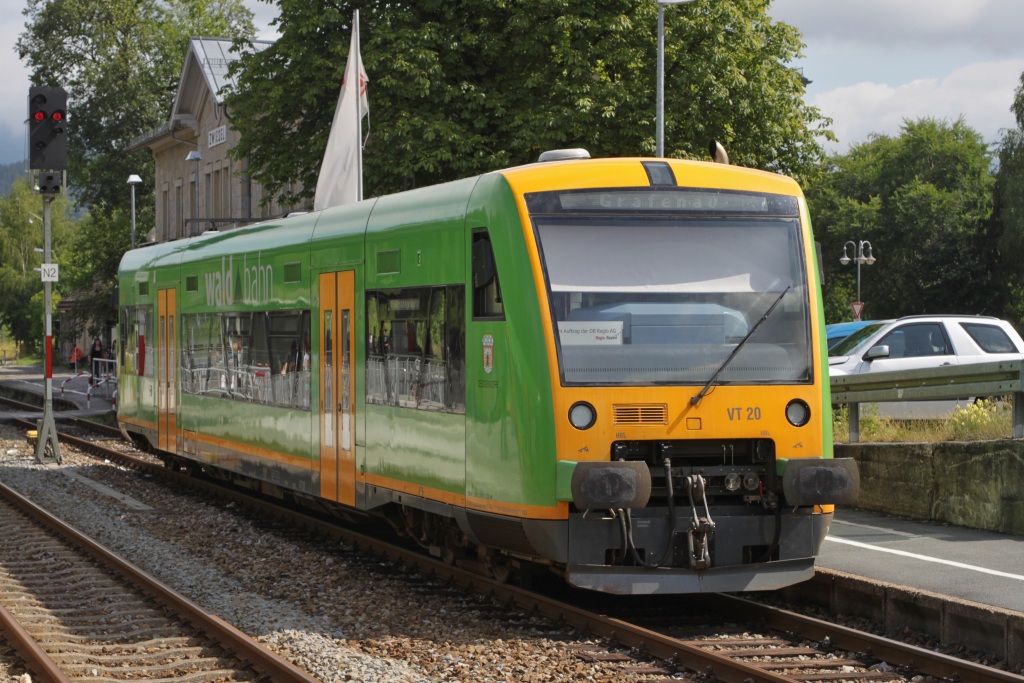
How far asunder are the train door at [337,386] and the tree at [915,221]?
53.7m

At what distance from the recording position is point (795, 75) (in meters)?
30.9

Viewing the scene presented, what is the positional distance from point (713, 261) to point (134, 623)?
443 cm

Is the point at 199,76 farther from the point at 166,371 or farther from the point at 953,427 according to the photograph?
the point at 953,427

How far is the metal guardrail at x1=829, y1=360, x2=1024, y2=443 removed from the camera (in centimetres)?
1315

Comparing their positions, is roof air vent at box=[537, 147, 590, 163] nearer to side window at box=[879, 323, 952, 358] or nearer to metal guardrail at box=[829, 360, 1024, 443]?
metal guardrail at box=[829, 360, 1024, 443]

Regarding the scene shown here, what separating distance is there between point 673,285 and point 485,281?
1.23m

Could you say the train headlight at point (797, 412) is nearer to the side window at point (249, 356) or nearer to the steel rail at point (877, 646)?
→ the steel rail at point (877, 646)

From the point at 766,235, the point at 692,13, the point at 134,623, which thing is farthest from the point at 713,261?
the point at 692,13

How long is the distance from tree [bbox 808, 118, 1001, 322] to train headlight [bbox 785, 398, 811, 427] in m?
55.8

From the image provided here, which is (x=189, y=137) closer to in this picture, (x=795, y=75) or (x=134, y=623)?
(x=795, y=75)

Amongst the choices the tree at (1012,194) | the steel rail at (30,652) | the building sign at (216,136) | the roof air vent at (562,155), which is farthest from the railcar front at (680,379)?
the tree at (1012,194)

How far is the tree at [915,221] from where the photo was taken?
6812cm

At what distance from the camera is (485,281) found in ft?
33.7

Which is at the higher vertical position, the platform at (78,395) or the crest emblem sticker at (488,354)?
the crest emblem sticker at (488,354)
